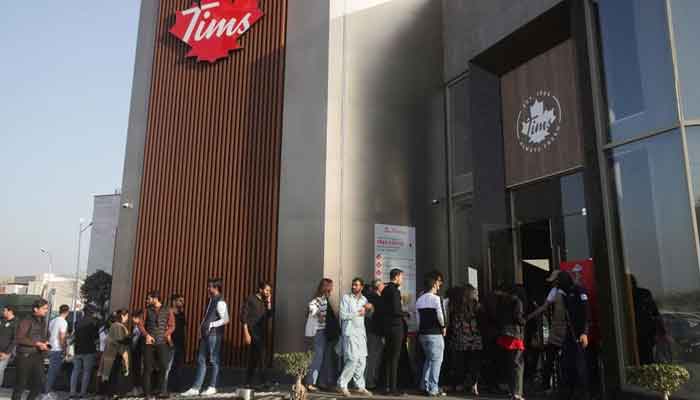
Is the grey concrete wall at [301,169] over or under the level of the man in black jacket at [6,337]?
over

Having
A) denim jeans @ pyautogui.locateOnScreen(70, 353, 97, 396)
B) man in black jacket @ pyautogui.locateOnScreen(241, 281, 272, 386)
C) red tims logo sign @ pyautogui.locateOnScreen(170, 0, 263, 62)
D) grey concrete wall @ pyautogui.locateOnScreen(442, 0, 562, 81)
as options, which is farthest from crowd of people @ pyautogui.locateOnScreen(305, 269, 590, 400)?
red tims logo sign @ pyautogui.locateOnScreen(170, 0, 263, 62)

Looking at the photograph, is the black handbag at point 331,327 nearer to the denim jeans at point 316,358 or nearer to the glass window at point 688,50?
the denim jeans at point 316,358

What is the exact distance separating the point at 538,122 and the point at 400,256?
339 centimetres

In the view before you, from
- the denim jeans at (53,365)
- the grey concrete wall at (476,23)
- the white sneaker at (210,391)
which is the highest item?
the grey concrete wall at (476,23)

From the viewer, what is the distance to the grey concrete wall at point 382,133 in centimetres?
1034

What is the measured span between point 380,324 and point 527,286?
9.11 feet

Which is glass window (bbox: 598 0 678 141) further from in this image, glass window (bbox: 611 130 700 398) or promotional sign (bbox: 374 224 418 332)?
promotional sign (bbox: 374 224 418 332)

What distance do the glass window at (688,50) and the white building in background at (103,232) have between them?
30.8 metres

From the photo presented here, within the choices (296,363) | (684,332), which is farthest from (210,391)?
(684,332)

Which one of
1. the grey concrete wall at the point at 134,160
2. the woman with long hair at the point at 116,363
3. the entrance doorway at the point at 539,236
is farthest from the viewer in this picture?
the grey concrete wall at the point at 134,160

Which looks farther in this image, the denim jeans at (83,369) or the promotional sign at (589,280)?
the denim jeans at (83,369)

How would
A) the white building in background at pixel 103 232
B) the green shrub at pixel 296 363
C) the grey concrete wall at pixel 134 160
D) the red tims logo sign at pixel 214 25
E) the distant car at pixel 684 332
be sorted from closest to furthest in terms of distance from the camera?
the distant car at pixel 684 332 < the green shrub at pixel 296 363 < the red tims logo sign at pixel 214 25 < the grey concrete wall at pixel 134 160 < the white building in background at pixel 103 232

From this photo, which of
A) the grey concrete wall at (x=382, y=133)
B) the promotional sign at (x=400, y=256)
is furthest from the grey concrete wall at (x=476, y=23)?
the promotional sign at (x=400, y=256)

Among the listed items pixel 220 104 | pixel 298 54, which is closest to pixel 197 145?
pixel 220 104
